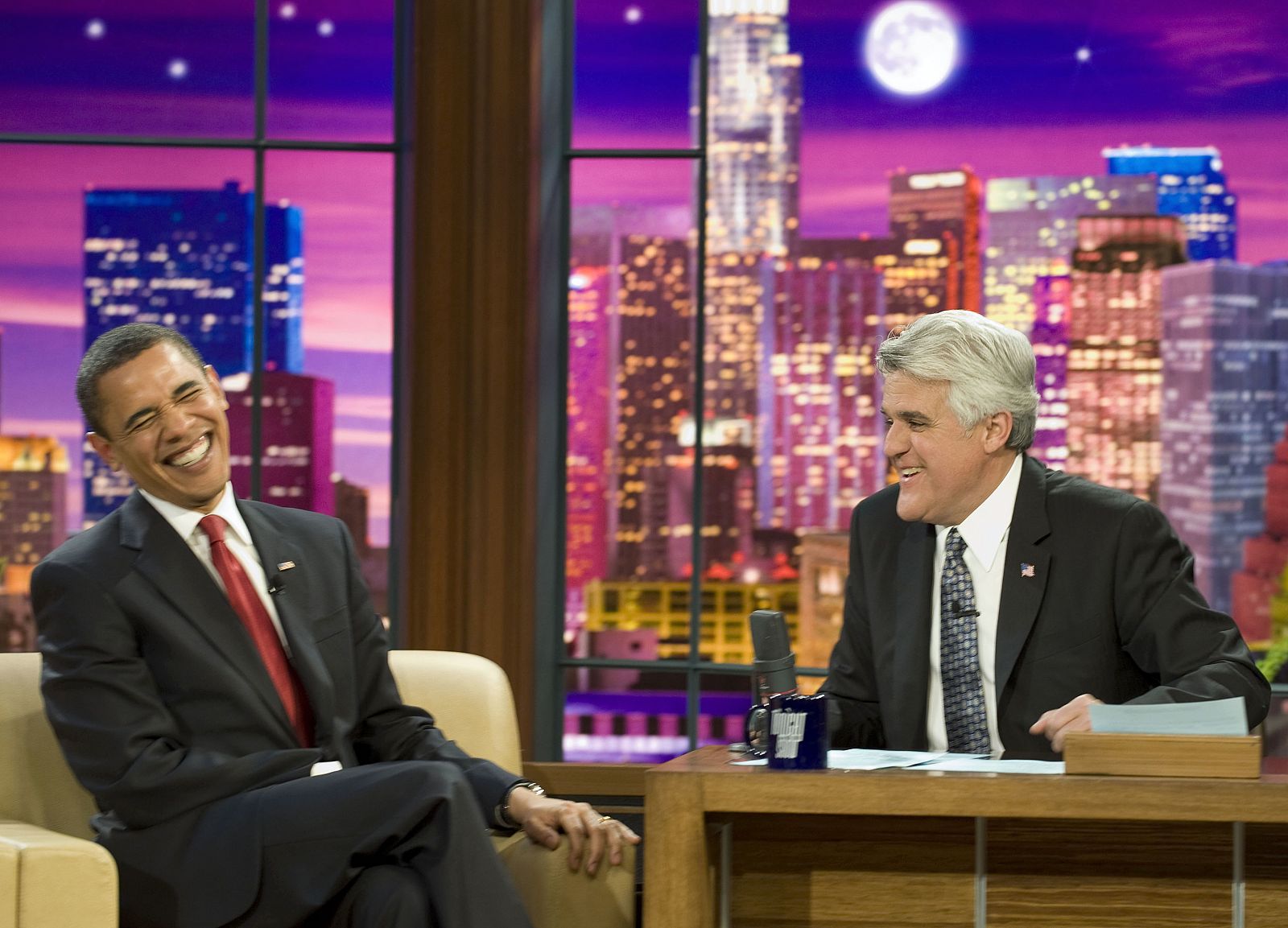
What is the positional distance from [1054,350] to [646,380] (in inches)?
43.3

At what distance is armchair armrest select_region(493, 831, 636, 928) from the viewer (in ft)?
8.18

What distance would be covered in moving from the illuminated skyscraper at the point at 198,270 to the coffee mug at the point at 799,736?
100 inches

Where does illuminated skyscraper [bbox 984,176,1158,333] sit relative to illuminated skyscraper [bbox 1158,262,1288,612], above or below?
above

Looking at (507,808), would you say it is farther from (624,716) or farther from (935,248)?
(935,248)

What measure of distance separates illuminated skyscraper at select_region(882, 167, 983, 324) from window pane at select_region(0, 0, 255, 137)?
1.83 m

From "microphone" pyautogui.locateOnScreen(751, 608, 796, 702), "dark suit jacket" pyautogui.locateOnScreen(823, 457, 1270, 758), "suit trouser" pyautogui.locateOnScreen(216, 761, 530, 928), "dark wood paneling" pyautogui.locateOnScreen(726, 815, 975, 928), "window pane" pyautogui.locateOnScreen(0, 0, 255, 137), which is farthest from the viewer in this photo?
"window pane" pyautogui.locateOnScreen(0, 0, 255, 137)

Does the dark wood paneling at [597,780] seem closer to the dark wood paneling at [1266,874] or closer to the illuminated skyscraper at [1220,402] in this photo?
the illuminated skyscraper at [1220,402]

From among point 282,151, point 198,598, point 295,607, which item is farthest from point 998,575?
point 282,151

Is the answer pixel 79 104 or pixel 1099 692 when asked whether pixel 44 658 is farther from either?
pixel 79 104

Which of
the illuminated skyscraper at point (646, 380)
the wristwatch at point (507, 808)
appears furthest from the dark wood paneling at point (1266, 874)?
the illuminated skyscraper at point (646, 380)

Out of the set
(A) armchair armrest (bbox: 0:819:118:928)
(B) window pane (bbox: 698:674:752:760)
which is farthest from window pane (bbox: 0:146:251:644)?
(A) armchair armrest (bbox: 0:819:118:928)

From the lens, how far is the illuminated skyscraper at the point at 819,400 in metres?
4.20

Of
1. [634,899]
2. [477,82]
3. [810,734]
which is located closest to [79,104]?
[477,82]

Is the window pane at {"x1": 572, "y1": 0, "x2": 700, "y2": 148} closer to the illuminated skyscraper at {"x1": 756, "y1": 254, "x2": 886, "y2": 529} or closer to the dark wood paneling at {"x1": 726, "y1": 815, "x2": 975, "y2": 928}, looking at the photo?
the illuminated skyscraper at {"x1": 756, "y1": 254, "x2": 886, "y2": 529}
